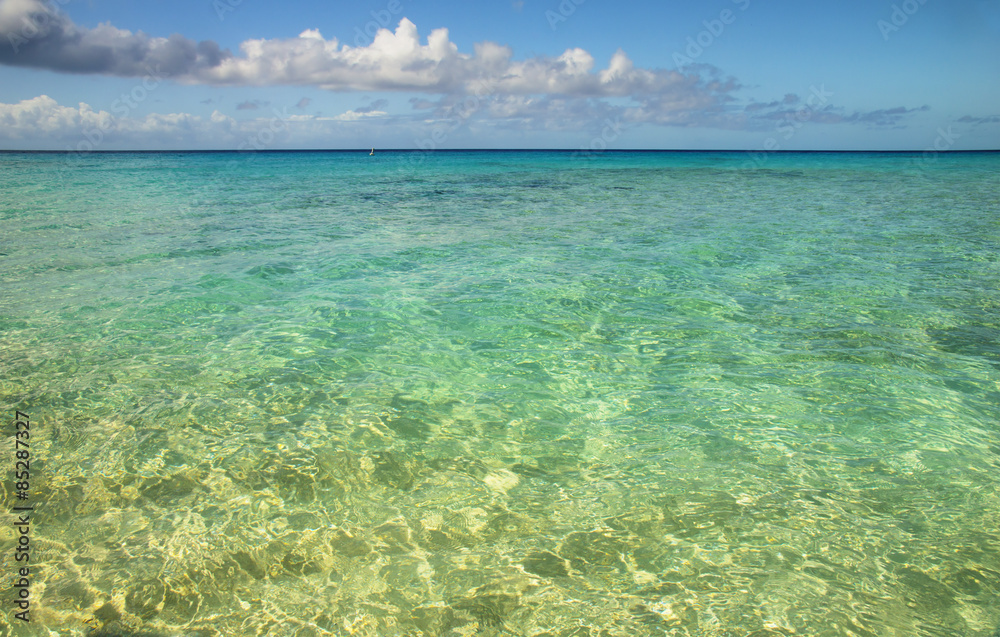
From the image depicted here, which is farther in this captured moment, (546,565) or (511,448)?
(511,448)

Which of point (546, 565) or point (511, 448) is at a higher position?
point (511, 448)

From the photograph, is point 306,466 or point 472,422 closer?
point 306,466

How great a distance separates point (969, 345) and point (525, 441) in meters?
5.54

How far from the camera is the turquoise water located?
2973mm

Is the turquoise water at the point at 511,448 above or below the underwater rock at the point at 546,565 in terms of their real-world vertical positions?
above

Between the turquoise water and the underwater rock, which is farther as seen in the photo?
the underwater rock

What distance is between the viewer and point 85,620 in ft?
9.24

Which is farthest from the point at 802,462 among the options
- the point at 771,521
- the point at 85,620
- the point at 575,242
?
→ the point at 575,242

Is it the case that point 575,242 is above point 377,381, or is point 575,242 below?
above

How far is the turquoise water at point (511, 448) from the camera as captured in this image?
297cm

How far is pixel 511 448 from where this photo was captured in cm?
440

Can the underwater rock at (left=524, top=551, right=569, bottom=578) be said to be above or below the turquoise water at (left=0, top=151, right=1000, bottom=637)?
below

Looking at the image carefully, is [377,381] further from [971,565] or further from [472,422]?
[971,565]

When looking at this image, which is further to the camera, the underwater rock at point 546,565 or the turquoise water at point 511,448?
the underwater rock at point 546,565
